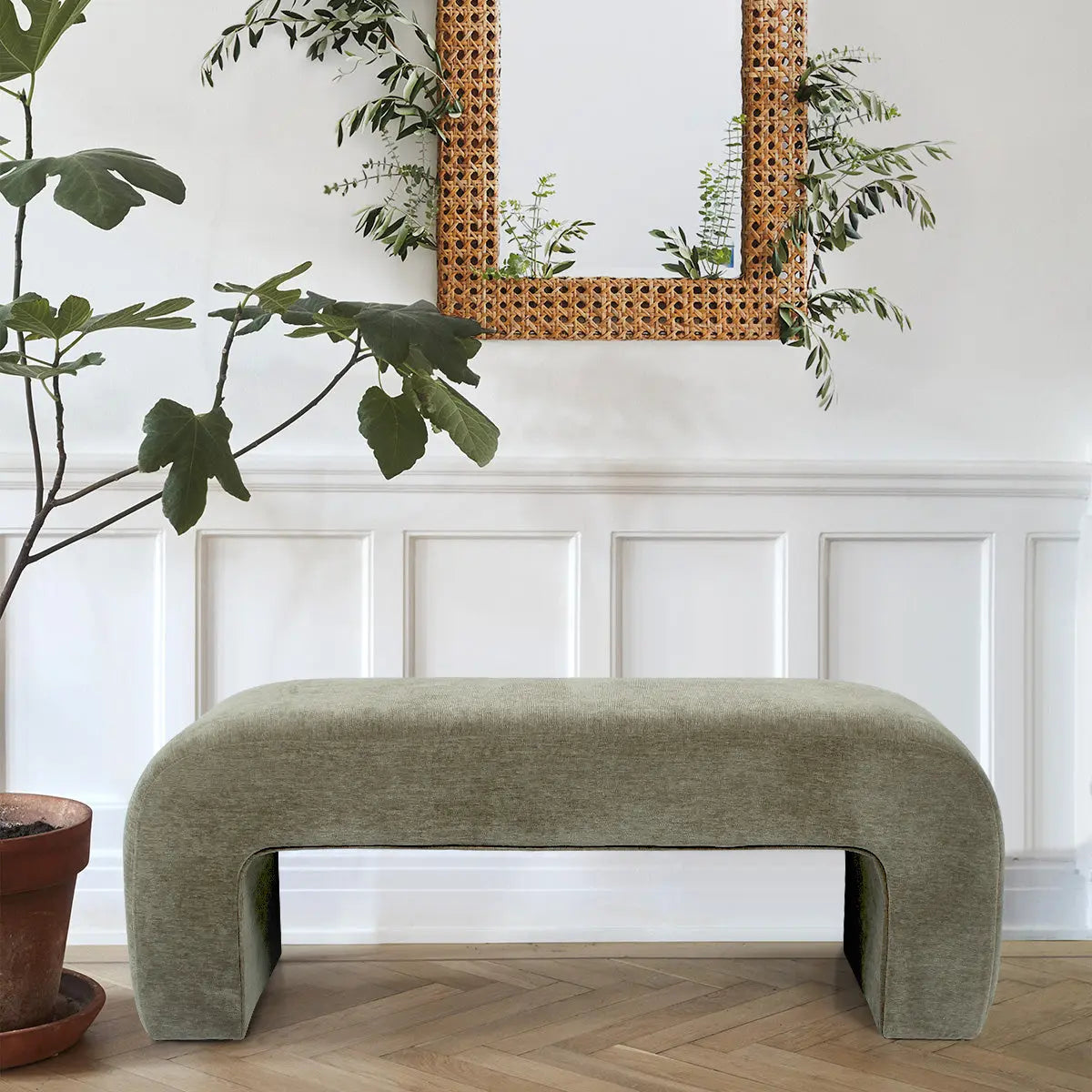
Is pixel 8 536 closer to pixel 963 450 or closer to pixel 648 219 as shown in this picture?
pixel 648 219

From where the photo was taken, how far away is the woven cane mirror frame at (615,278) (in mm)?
2182

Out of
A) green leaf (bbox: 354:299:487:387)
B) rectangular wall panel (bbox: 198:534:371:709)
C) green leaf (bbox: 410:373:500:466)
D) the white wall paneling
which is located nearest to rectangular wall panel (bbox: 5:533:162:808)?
the white wall paneling

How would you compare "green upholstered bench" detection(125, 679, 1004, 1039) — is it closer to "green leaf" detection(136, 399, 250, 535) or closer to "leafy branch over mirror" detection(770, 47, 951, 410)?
"green leaf" detection(136, 399, 250, 535)

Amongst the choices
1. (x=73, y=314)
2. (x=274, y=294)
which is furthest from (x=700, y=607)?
(x=73, y=314)

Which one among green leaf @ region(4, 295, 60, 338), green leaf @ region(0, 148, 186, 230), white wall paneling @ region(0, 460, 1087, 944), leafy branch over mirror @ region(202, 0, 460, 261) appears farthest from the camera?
white wall paneling @ region(0, 460, 1087, 944)

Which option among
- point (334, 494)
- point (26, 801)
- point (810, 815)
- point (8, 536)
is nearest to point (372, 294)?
point (334, 494)

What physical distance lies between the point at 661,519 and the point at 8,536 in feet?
4.30

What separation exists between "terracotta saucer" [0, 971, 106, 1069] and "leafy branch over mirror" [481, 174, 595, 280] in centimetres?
149

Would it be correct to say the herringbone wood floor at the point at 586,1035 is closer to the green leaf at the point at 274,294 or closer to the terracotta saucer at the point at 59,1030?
the terracotta saucer at the point at 59,1030

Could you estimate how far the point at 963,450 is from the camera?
2.27m

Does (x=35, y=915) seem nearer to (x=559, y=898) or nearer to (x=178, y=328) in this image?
(x=178, y=328)

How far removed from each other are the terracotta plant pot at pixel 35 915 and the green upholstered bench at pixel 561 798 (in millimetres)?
111

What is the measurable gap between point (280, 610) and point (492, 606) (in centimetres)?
43

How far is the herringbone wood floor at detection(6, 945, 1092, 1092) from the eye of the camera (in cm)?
158
